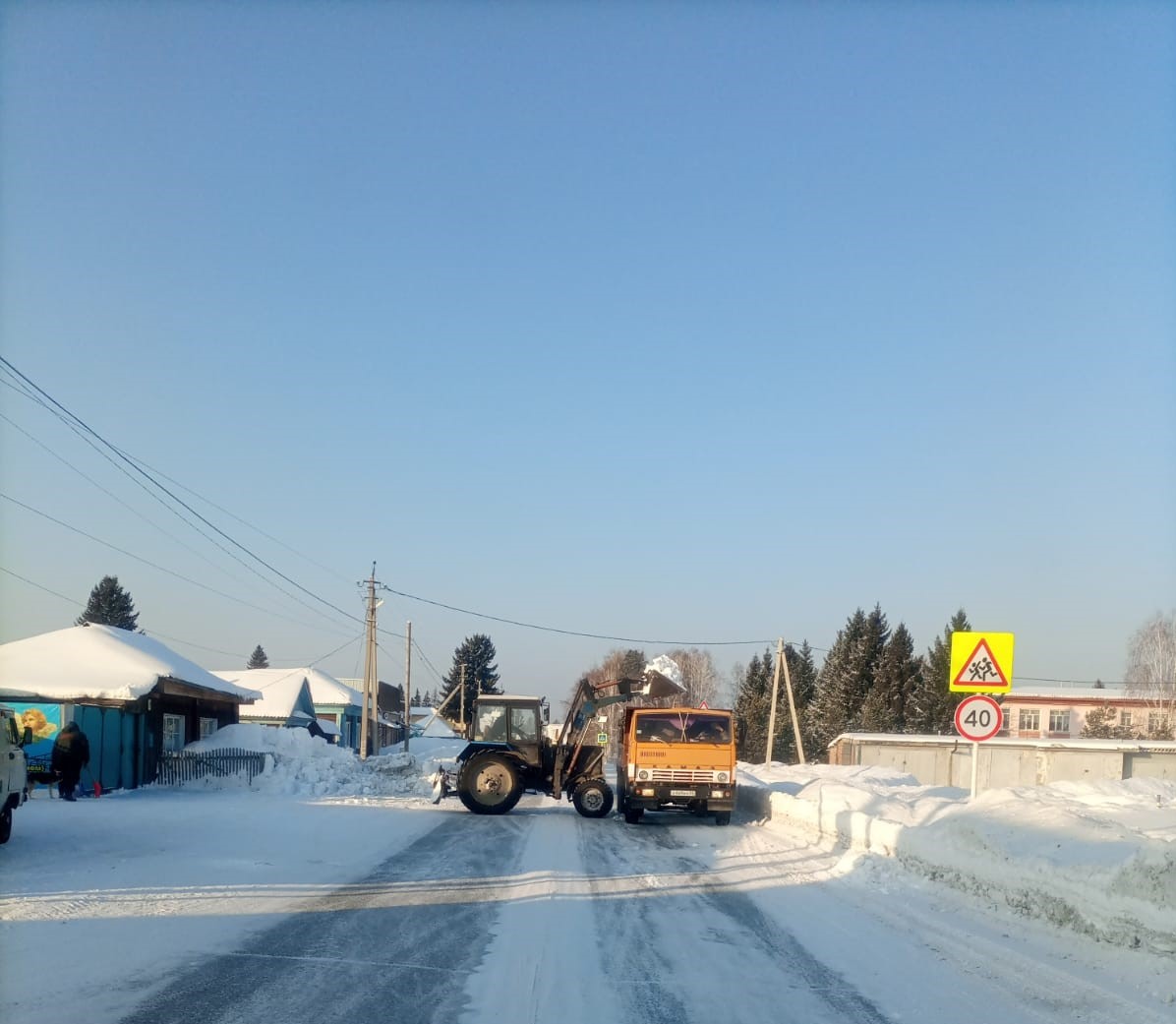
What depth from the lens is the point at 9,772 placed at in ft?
45.5

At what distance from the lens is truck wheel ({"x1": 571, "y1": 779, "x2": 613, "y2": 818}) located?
21625 mm

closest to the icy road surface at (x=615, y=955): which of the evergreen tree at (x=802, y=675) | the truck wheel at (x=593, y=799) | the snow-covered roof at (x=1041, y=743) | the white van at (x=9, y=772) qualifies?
the white van at (x=9, y=772)

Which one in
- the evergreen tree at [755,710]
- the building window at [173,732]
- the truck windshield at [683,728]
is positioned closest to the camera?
the truck windshield at [683,728]

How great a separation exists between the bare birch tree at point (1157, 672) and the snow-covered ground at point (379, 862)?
4191 cm

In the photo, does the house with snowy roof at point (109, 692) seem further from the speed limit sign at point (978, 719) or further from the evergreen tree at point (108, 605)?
the evergreen tree at point (108, 605)

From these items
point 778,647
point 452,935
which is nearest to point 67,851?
point 452,935

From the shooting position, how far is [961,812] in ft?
42.6

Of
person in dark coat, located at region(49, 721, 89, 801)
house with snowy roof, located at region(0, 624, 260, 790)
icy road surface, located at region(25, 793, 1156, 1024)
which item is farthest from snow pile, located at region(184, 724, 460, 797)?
icy road surface, located at region(25, 793, 1156, 1024)

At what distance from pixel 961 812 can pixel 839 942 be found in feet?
15.4

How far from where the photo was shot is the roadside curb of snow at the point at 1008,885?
827cm

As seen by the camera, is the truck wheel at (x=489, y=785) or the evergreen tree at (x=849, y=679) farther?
the evergreen tree at (x=849, y=679)

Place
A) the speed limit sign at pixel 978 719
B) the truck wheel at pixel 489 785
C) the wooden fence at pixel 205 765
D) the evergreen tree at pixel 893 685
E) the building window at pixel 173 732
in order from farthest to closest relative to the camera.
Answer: the evergreen tree at pixel 893 685
the building window at pixel 173 732
the wooden fence at pixel 205 765
the truck wheel at pixel 489 785
the speed limit sign at pixel 978 719

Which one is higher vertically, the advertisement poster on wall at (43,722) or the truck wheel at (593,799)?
the advertisement poster on wall at (43,722)

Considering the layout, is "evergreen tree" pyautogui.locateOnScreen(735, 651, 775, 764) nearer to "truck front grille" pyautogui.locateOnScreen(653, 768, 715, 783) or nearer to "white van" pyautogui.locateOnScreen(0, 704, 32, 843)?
"truck front grille" pyautogui.locateOnScreen(653, 768, 715, 783)
